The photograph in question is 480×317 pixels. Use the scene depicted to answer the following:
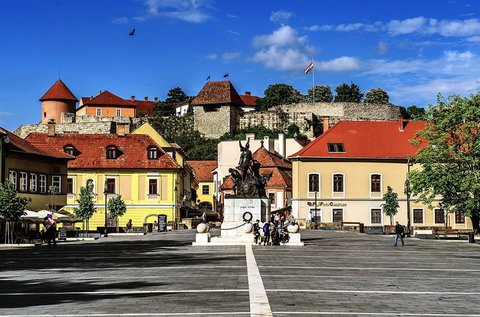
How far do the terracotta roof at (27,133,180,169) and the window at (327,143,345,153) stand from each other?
14566 millimetres

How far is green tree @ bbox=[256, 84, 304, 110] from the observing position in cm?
14450

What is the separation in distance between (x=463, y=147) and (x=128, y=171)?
104 feet

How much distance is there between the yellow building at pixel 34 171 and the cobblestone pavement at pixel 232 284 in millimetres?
18399

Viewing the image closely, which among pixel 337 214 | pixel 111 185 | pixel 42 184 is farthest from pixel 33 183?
pixel 337 214

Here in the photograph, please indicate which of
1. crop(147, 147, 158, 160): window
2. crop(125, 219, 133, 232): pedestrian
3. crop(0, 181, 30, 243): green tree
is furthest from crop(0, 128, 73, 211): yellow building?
crop(147, 147, 158, 160): window

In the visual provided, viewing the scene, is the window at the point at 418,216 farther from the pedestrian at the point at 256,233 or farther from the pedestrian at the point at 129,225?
the pedestrian at the point at 256,233

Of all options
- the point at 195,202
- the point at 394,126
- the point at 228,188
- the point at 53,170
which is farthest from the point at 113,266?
the point at 195,202

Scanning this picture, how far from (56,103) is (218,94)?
29770 millimetres

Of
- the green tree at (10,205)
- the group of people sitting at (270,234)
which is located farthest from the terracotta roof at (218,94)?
the group of people sitting at (270,234)

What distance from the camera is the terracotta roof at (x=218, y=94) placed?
417ft

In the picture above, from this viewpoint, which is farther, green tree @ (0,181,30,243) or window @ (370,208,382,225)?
window @ (370,208,382,225)

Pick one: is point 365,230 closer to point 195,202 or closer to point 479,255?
point 479,255

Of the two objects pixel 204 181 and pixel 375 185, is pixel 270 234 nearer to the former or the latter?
pixel 375 185

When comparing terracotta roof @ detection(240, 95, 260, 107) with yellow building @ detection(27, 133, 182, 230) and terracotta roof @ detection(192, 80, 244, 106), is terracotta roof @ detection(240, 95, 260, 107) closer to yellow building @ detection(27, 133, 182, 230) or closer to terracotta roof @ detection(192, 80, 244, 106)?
terracotta roof @ detection(192, 80, 244, 106)
